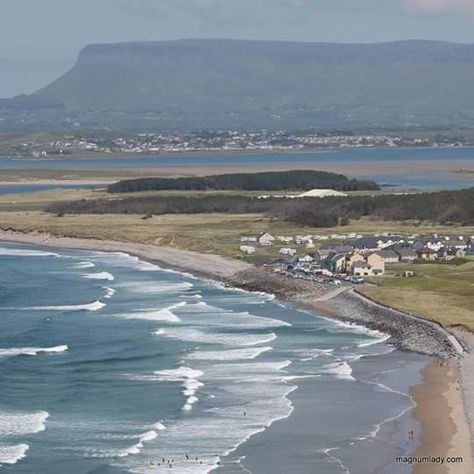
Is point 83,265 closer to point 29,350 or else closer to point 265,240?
point 265,240

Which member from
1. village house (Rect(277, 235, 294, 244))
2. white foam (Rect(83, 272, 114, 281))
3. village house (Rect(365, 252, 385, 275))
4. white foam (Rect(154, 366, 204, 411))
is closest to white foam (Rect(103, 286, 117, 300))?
white foam (Rect(83, 272, 114, 281))

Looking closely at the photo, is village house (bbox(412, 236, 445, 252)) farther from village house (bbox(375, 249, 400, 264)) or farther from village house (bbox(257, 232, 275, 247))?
village house (bbox(257, 232, 275, 247))

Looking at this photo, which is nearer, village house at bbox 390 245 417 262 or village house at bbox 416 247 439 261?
village house at bbox 390 245 417 262

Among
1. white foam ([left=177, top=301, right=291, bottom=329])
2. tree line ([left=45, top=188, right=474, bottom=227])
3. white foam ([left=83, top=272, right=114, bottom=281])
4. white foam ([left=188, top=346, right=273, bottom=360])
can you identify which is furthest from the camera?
tree line ([left=45, top=188, right=474, bottom=227])

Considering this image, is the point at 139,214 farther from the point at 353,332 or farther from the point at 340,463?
the point at 340,463

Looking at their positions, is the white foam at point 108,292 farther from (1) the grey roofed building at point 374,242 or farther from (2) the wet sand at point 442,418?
(2) the wet sand at point 442,418

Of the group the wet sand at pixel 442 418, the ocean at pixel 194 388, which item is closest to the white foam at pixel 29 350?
the ocean at pixel 194 388

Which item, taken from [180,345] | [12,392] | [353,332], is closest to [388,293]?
[353,332]
